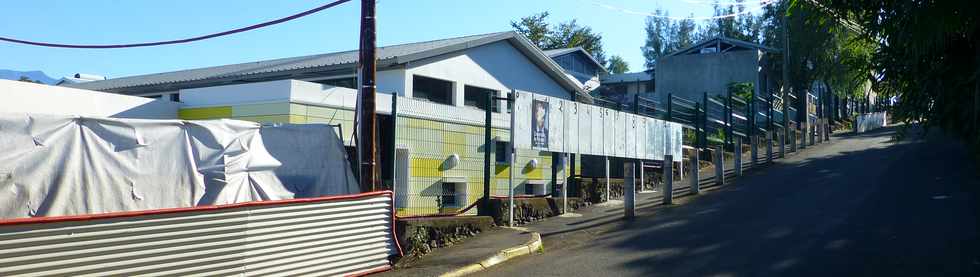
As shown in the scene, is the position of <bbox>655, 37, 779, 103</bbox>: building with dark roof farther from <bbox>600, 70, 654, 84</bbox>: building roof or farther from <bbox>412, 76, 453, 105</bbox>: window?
<bbox>412, 76, 453, 105</bbox>: window

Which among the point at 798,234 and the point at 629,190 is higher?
the point at 629,190

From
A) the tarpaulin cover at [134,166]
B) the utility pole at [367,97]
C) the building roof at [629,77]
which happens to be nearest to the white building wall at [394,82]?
the tarpaulin cover at [134,166]

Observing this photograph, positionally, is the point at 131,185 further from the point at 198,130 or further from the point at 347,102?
the point at 347,102

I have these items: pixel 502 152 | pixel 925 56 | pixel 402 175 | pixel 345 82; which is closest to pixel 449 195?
pixel 402 175

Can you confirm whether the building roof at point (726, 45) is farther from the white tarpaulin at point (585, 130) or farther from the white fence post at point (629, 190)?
the white fence post at point (629, 190)

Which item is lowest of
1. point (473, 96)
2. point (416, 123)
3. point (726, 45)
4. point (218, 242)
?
point (218, 242)

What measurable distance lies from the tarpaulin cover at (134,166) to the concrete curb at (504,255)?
8.91 ft

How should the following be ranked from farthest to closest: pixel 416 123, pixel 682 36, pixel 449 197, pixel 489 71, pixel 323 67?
pixel 682 36, pixel 489 71, pixel 323 67, pixel 449 197, pixel 416 123

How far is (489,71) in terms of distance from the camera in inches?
995

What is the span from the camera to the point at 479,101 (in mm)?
24938

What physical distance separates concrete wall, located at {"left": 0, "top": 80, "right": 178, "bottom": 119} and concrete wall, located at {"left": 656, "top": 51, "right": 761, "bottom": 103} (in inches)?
1104

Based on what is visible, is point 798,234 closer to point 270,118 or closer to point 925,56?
point 925,56

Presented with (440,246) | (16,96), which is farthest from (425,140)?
(16,96)

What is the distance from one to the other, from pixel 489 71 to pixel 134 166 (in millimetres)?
16378
